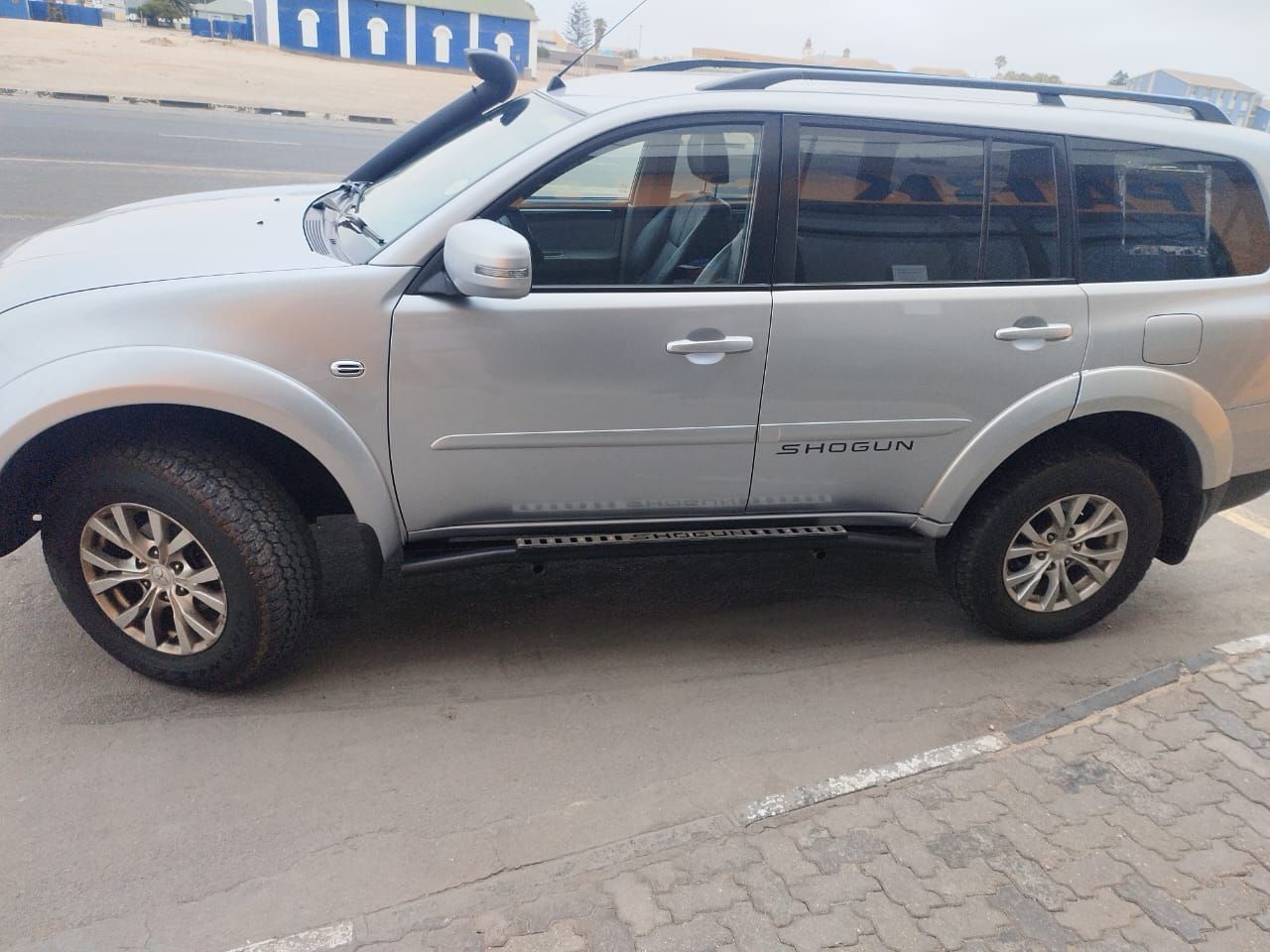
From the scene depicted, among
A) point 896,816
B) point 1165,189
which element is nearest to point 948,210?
point 1165,189

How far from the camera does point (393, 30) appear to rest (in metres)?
51.9

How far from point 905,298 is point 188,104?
836 inches

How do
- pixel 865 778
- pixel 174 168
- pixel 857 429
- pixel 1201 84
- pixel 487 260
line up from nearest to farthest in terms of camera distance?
pixel 487 260, pixel 865 778, pixel 857 429, pixel 174 168, pixel 1201 84

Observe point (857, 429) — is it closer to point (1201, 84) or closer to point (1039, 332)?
point (1039, 332)

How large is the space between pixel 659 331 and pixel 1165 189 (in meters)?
1.86

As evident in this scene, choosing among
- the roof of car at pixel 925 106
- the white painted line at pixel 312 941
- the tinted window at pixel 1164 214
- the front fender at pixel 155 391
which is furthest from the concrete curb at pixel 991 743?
the roof of car at pixel 925 106

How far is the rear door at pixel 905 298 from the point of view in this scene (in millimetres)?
3066

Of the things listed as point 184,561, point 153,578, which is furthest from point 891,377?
point 153,578

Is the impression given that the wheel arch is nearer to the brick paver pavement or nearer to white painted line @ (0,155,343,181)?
the brick paver pavement

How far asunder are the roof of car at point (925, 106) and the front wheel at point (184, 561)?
1.62m

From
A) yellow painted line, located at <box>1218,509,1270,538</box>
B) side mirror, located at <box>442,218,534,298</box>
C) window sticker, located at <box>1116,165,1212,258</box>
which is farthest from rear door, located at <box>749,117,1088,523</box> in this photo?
yellow painted line, located at <box>1218,509,1270,538</box>

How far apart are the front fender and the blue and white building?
48558 millimetres

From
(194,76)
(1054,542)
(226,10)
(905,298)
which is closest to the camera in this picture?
(905,298)

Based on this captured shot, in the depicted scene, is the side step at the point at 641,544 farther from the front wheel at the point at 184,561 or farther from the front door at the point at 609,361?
the front wheel at the point at 184,561
